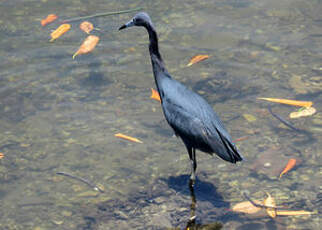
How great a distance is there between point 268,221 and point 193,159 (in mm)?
1035

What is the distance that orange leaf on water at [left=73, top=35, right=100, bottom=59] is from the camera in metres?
7.94

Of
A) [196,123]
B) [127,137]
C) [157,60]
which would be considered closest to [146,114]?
[127,137]

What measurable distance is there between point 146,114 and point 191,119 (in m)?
1.60

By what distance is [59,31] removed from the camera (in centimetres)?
832

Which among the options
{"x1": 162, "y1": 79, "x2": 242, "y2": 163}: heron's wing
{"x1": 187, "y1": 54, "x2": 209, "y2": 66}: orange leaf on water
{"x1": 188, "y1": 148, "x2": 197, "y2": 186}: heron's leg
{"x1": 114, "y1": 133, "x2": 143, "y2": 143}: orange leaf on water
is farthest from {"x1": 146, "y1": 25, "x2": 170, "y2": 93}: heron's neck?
{"x1": 187, "y1": 54, "x2": 209, "y2": 66}: orange leaf on water

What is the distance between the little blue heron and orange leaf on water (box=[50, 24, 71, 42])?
9.71 feet

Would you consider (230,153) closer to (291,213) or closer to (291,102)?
(291,213)

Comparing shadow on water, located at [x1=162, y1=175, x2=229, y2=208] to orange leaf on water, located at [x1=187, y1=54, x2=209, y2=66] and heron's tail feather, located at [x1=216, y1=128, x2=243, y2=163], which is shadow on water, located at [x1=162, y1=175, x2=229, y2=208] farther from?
orange leaf on water, located at [x1=187, y1=54, x2=209, y2=66]

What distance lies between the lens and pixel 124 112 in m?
6.77

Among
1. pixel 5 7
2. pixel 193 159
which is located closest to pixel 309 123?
pixel 193 159

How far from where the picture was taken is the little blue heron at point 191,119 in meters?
5.04

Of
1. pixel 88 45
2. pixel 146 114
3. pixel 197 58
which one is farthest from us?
pixel 88 45

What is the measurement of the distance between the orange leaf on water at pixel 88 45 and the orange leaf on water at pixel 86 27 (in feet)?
0.69

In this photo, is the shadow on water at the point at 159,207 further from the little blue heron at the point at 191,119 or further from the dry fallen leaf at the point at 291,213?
the dry fallen leaf at the point at 291,213
